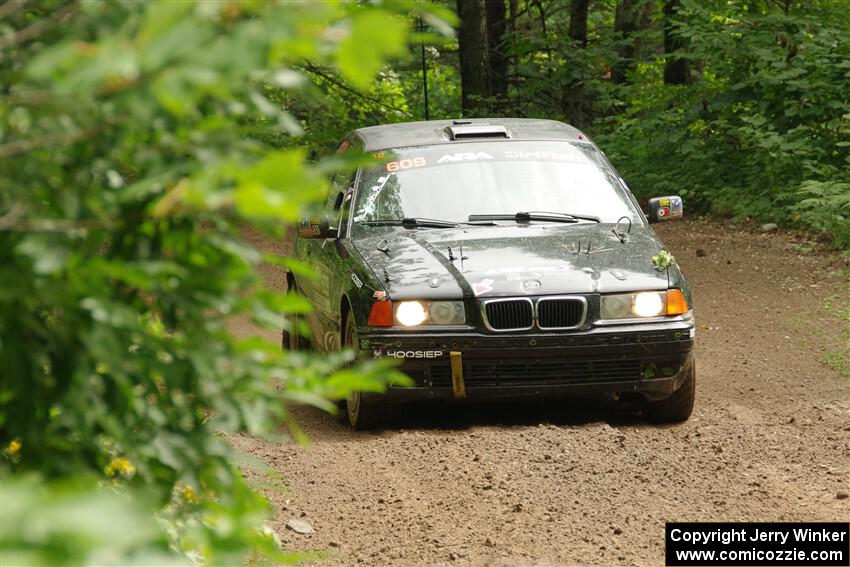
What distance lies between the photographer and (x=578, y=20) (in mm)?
24594

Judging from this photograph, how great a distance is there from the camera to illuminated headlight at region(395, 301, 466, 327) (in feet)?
23.6

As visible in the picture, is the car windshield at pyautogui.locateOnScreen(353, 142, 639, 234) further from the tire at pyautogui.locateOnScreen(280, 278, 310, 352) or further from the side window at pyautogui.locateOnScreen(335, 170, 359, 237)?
the tire at pyautogui.locateOnScreen(280, 278, 310, 352)

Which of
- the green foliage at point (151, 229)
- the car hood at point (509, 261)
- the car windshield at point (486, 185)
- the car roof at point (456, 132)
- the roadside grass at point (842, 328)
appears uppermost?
the green foliage at point (151, 229)

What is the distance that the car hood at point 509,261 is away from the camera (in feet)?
23.8

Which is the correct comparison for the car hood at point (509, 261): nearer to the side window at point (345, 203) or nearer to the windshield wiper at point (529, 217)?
the windshield wiper at point (529, 217)

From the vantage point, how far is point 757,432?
736 cm

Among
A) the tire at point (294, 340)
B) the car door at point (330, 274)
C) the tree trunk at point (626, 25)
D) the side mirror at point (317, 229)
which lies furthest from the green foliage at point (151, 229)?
the tree trunk at point (626, 25)

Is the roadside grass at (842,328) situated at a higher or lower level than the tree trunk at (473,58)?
lower

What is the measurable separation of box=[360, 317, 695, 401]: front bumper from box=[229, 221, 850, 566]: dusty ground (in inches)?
9.8

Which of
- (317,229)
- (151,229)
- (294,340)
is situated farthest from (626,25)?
(151,229)

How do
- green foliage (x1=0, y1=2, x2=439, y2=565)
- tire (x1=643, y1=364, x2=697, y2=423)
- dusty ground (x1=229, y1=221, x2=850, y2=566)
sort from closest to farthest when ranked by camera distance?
green foliage (x1=0, y1=2, x2=439, y2=565) → dusty ground (x1=229, y1=221, x2=850, y2=566) → tire (x1=643, y1=364, x2=697, y2=423)

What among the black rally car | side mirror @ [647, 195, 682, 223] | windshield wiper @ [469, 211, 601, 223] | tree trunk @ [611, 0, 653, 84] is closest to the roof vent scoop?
the black rally car

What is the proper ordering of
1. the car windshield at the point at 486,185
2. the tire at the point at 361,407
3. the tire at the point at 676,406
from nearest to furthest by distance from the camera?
the tire at the point at 361,407, the tire at the point at 676,406, the car windshield at the point at 486,185

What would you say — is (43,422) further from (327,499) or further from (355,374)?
(327,499)
